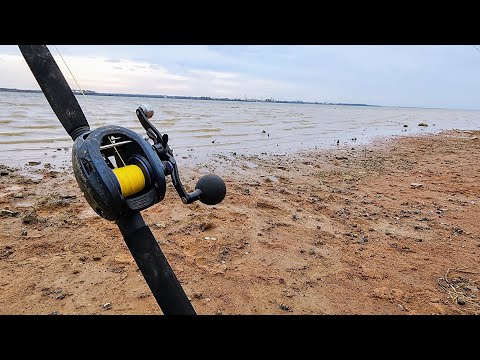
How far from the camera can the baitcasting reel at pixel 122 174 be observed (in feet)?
3.38

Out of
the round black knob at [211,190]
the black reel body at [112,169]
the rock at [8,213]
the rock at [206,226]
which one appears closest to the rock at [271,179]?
the rock at [206,226]

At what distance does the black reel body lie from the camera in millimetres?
1026

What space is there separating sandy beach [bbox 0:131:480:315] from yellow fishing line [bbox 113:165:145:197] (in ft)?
5.99

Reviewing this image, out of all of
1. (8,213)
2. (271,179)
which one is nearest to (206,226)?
(8,213)

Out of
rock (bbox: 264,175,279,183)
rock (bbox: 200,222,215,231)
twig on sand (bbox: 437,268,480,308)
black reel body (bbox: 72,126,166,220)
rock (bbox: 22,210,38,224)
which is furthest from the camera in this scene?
rock (bbox: 264,175,279,183)

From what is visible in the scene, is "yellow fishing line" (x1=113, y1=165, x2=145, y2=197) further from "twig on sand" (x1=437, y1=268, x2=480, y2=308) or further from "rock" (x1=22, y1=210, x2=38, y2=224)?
"rock" (x1=22, y1=210, x2=38, y2=224)

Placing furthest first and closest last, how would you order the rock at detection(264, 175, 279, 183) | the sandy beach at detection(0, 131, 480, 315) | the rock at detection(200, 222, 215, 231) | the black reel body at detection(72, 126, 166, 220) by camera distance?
the rock at detection(264, 175, 279, 183) < the rock at detection(200, 222, 215, 231) < the sandy beach at detection(0, 131, 480, 315) < the black reel body at detection(72, 126, 166, 220)

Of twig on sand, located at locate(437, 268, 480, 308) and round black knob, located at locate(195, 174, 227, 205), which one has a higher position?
round black knob, located at locate(195, 174, 227, 205)

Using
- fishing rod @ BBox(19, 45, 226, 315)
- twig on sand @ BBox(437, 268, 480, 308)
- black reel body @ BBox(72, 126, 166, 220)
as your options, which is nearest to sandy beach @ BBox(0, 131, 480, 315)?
twig on sand @ BBox(437, 268, 480, 308)

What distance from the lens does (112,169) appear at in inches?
43.6

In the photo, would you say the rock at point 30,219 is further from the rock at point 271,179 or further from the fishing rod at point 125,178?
the rock at point 271,179
